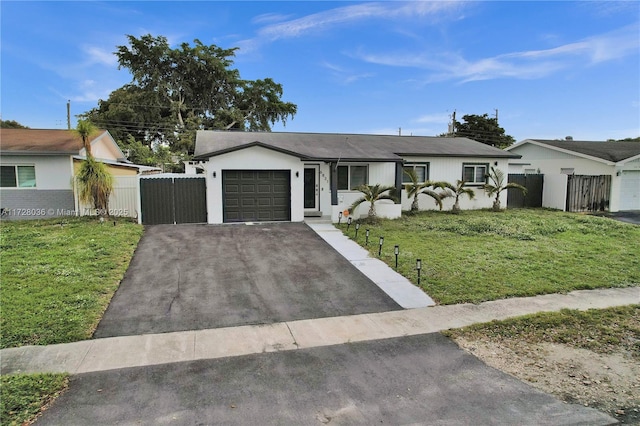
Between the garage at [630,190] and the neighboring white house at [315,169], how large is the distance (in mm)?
6509

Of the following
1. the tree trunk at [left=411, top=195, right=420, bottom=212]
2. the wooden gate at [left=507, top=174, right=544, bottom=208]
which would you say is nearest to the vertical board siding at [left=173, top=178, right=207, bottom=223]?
the tree trunk at [left=411, top=195, right=420, bottom=212]

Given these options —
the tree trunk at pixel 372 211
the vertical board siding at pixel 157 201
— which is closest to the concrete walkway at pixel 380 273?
the tree trunk at pixel 372 211

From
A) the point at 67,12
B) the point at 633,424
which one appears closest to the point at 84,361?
the point at 633,424

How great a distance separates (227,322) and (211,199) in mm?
8997

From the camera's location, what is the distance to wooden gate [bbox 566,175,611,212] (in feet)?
62.3

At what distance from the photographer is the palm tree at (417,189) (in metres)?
16.9

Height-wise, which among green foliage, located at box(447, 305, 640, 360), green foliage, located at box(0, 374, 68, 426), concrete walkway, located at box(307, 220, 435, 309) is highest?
concrete walkway, located at box(307, 220, 435, 309)

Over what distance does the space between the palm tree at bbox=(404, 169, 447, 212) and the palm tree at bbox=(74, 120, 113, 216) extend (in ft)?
41.8

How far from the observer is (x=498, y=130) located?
44094 millimetres

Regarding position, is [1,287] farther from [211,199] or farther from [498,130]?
[498,130]

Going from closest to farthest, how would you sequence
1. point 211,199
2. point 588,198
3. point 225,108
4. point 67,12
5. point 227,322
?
point 227,322, point 67,12, point 211,199, point 588,198, point 225,108

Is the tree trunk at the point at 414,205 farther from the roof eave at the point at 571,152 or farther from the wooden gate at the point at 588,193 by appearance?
the roof eave at the point at 571,152

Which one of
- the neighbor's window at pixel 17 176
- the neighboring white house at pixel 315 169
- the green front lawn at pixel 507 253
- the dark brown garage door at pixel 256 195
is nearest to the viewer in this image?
the green front lawn at pixel 507 253

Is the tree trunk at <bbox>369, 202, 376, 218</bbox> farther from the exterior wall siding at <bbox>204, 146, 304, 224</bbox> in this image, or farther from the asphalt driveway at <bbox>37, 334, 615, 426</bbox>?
the asphalt driveway at <bbox>37, 334, 615, 426</bbox>
